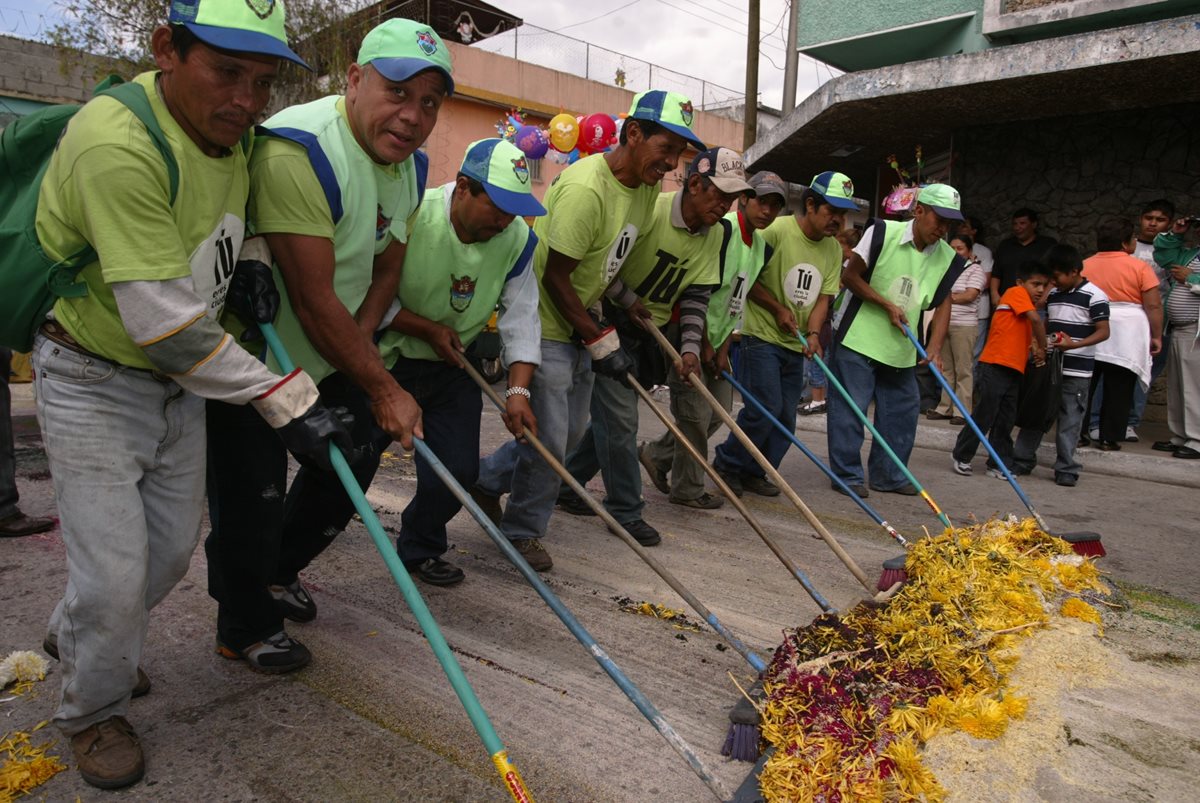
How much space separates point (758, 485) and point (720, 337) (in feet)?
4.05

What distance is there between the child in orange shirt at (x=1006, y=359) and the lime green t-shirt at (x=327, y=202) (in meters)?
5.23

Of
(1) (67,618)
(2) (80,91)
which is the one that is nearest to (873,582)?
(1) (67,618)

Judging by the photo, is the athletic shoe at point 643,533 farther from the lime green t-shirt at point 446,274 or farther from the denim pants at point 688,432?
the lime green t-shirt at point 446,274

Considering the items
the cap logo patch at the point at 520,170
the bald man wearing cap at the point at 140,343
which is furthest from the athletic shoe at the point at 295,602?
the cap logo patch at the point at 520,170

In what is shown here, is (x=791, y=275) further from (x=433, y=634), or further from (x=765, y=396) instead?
(x=433, y=634)

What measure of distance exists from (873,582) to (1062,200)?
7501 millimetres

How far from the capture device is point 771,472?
390cm

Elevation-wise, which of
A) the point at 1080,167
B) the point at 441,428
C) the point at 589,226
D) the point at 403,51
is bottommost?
the point at 441,428

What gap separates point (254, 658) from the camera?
9.43 ft

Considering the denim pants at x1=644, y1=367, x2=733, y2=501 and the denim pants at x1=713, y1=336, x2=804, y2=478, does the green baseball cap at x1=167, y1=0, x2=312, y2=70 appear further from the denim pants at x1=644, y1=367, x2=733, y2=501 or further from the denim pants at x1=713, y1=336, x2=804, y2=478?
the denim pants at x1=713, y1=336, x2=804, y2=478

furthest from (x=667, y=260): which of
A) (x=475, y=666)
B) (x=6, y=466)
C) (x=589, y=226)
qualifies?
(x=6, y=466)

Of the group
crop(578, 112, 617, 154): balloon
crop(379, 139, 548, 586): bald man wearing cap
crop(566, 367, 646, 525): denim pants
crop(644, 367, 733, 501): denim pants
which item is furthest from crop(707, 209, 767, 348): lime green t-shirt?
crop(578, 112, 617, 154): balloon

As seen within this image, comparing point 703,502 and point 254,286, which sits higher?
point 254,286

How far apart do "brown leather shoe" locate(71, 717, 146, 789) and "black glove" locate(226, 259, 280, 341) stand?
3.94 ft
